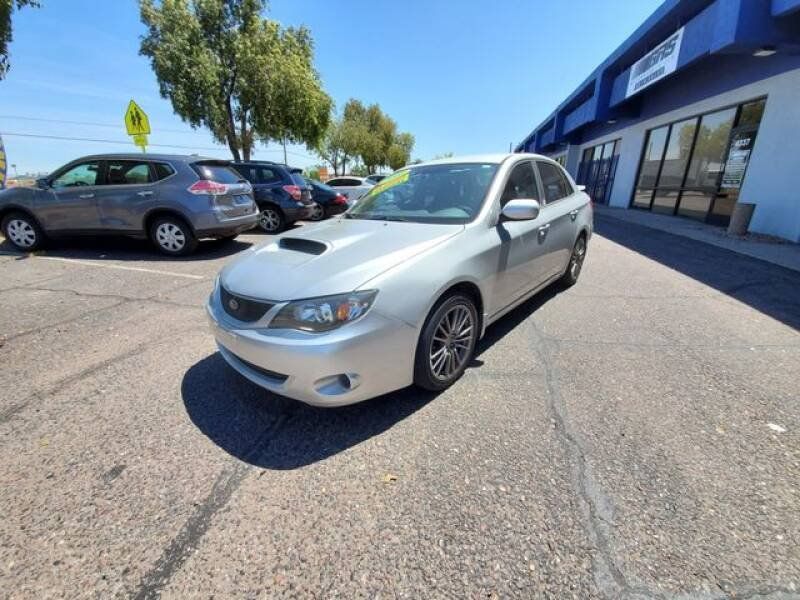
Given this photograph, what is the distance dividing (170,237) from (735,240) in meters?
12.3

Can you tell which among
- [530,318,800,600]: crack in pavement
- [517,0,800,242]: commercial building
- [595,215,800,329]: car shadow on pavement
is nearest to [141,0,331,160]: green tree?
[517,0,800,242]: commercial building

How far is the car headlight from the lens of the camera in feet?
7.00

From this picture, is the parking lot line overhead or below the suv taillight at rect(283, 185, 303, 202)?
below

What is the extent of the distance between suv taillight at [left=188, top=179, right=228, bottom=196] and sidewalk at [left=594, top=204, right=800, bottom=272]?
388 inches

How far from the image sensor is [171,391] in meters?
2.82

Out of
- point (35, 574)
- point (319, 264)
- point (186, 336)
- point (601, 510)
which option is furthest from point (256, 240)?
point (601, 510)

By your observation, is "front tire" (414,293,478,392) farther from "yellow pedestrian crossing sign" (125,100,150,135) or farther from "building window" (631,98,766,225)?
"building window" (631,98,766,225)

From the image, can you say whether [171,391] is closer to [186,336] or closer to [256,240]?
[186,336]

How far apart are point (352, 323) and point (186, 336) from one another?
2420mm

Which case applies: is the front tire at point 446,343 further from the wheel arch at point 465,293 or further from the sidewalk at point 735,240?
the sidewalk at point 735,240

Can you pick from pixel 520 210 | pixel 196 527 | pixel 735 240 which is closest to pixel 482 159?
pixel 520 210

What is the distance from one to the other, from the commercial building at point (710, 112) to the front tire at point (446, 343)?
937 cm

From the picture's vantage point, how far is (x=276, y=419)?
2.49m

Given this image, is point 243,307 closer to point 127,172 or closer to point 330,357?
point 330,357
